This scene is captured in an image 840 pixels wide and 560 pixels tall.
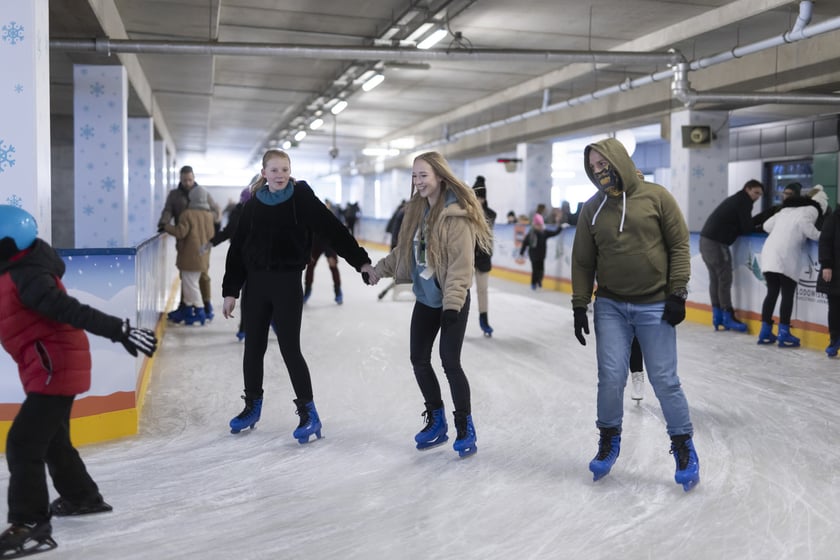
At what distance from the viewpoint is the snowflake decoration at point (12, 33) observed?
4012mm

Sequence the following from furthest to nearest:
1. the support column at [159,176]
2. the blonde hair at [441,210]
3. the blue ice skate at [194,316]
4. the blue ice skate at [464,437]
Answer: the support column at [159,176], the blue ice skate at [194,316], the blue ice skate at [464,437], the blonde hair at [441,210]

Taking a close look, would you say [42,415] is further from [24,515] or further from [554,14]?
[554,14]

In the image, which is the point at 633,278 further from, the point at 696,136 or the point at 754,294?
the point at 696,136

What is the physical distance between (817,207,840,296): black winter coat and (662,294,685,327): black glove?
4.04 meters

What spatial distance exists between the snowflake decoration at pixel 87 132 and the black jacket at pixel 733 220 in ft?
20.9

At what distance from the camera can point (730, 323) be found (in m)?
8.45

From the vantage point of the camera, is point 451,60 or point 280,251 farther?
point 451,60

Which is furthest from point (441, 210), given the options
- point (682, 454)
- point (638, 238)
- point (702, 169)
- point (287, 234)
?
point (702, 169)

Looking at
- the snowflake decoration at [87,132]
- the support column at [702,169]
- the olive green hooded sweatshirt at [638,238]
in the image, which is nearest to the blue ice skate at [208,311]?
the snowflake decoration at [87,132]

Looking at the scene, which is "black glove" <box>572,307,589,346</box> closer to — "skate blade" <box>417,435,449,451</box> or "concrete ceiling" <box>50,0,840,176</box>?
"skate blade" <box>417,435,449,451</box>

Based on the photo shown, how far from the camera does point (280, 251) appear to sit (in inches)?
157

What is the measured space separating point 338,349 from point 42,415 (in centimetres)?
440

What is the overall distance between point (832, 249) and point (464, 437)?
431 centimetres

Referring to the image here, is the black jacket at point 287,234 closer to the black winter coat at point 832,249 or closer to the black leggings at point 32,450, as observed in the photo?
the black leggings at point 32,450
